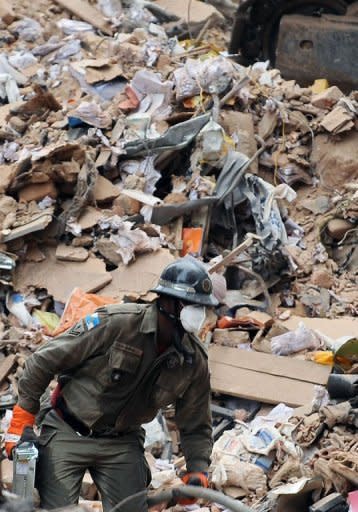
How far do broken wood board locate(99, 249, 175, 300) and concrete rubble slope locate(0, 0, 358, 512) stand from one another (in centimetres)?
2

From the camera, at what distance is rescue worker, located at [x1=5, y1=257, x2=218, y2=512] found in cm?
523

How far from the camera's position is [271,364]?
7836 millimetres

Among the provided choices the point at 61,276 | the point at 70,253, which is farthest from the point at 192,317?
the point at 70,253

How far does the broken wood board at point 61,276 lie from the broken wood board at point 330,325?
1.40 metres

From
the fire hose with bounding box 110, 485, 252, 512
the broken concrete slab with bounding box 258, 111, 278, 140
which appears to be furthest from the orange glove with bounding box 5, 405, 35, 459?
the broken concrete slab with bounding box 258, 111, 278, 140

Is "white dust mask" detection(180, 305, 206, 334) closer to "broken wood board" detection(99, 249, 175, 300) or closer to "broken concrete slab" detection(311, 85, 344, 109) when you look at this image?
"broken wood board" detection(99, 249, 175, 300)

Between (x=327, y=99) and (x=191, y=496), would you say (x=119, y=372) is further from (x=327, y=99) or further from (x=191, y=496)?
(x=327, y=99)

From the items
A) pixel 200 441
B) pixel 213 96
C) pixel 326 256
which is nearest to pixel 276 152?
pixel 213 96

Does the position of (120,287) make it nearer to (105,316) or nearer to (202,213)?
(202,213)

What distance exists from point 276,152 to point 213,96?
77 cm

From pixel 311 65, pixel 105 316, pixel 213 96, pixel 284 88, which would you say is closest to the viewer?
pixel 105 316

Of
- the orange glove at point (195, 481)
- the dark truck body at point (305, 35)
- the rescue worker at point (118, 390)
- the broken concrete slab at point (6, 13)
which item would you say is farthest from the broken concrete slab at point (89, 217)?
the broken concrete slab at point (6, 13)

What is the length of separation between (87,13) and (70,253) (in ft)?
16.9

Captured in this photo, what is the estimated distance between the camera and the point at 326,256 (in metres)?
9.43
